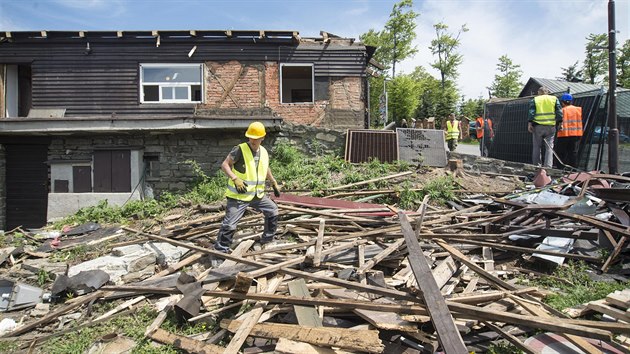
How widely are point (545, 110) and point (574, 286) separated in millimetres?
6033

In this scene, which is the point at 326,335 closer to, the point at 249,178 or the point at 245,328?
the point at 245,328

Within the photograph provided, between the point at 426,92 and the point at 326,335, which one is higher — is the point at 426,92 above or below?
above

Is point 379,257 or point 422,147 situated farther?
point 422,147

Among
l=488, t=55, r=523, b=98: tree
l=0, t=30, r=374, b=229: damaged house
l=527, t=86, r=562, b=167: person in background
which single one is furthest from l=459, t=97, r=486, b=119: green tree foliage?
l=527, t=86, r=562, b=167: person in background

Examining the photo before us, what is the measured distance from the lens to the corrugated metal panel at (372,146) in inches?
428

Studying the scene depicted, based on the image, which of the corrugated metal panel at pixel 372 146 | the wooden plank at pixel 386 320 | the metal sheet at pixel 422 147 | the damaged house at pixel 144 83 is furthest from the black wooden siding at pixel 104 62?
the wooden plank at pixel 386 320

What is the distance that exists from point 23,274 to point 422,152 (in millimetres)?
9465

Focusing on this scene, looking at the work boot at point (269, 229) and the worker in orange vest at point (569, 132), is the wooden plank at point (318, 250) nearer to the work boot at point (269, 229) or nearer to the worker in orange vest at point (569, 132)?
the work boot at point (269, 229)

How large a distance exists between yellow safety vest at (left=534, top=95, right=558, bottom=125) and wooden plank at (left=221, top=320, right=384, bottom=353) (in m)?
8.28

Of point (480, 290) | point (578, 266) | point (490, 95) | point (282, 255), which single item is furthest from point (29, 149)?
point (490, 95)

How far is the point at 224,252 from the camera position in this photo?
5129mm

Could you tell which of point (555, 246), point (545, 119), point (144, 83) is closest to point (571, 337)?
point (555, 246)

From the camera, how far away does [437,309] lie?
2.95m

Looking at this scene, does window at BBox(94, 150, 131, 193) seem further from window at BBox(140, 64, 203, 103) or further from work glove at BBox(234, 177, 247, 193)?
work glove at BBox(234, 177, 247, 193)
